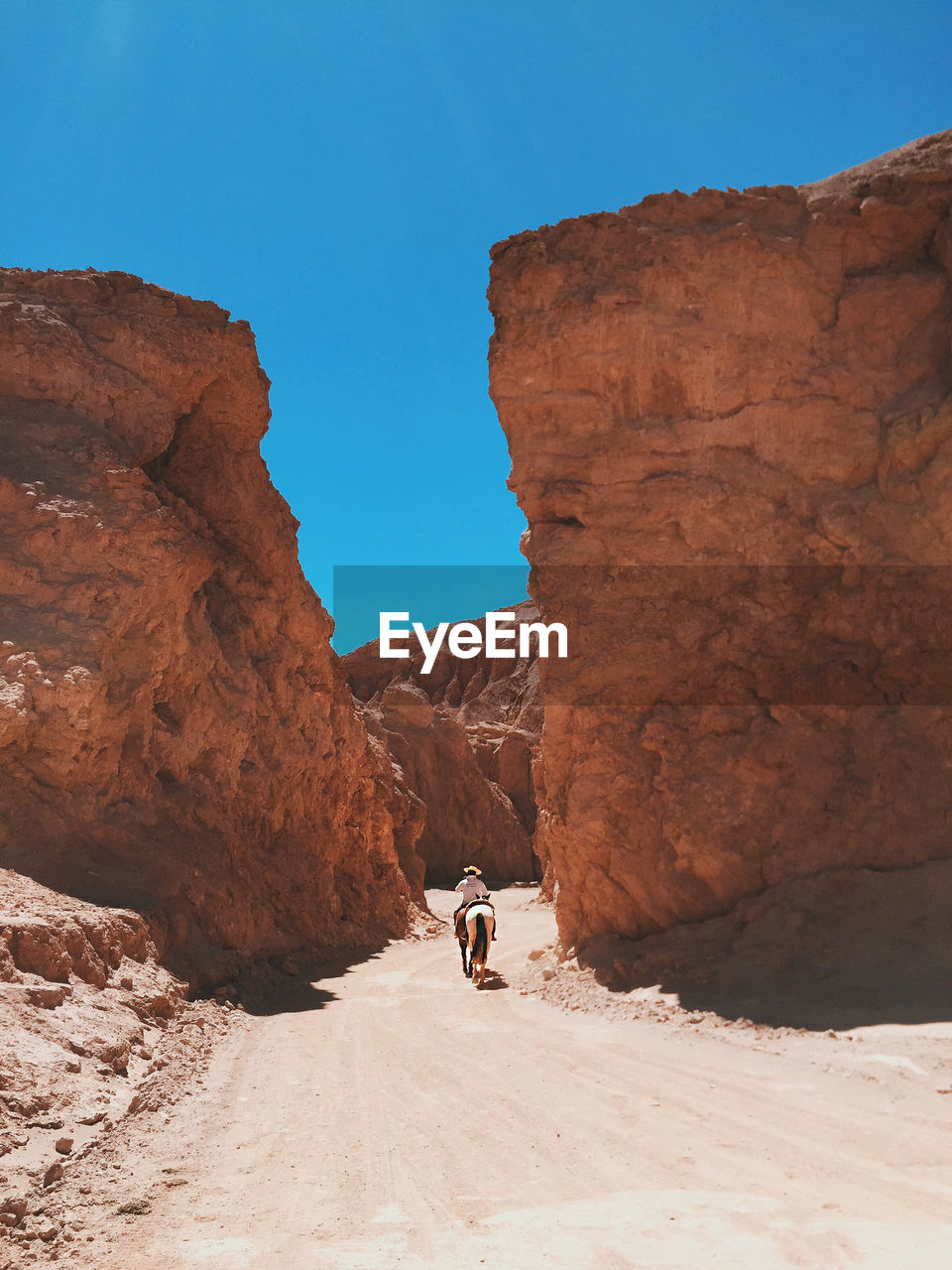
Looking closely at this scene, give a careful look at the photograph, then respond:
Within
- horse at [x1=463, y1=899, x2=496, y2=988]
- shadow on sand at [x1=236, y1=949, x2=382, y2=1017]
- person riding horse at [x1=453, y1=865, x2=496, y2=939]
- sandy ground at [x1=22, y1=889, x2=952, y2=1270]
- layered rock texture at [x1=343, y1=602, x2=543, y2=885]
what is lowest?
shadow on sand at [x1=236, y1=949, x2=382, y2=1017]

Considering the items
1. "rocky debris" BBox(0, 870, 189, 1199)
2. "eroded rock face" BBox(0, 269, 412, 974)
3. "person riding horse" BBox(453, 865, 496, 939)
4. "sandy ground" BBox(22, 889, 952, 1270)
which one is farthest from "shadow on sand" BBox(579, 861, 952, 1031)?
"eroded rock face" BBox(0, 269, 412, 974)

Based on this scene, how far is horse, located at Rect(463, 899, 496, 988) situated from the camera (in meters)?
10.6

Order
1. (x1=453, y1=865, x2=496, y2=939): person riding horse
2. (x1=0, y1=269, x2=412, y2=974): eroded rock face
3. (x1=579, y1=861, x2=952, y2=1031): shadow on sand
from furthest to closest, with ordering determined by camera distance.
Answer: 1. (x1=453, y1=865, x2=496, y2=939): person riding horse
2. (x1=0, y1=269, x2=412, y2=974): eroded rock face
3. (x1=579, y1=861, x2=952, y2=1031): shadow on sand

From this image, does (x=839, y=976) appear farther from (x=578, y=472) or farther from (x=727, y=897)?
(x=578, y=472)

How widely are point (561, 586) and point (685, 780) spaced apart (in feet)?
7.66

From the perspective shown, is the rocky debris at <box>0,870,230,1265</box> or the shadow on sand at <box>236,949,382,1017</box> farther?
the shadow on sand at <box>236,949,382,1017</box>

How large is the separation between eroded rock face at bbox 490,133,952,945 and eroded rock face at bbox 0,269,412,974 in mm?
4455

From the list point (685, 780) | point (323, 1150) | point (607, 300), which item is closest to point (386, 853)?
point (685, 780)

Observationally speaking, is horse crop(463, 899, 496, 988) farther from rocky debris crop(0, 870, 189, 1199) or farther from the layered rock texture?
the layered rock texture

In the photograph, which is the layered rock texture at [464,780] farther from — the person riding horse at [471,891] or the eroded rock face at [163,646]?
the person riding horse at [471,891]

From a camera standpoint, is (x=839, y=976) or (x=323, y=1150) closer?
(x=323, y=1150)

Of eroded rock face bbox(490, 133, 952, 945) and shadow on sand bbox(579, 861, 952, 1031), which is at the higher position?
eroded rock face bbox(490, 133, 952, 945)

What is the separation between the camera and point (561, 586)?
9.84 meters

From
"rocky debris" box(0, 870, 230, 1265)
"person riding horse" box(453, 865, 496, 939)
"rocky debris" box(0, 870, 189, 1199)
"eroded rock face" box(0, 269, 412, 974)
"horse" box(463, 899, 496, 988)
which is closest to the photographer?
"rocky debris" box(0, 870, 230, 1265)
